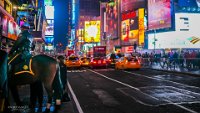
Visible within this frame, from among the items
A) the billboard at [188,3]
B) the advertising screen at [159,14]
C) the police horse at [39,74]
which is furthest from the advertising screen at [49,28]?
the police horse at [39,74]

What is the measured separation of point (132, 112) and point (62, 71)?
3.94 m

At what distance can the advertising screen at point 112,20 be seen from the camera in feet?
377

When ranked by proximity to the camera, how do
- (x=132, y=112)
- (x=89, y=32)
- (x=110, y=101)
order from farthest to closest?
1. (x=89, y=32)
2. (x=110, y=101)
3. (x=132, y=112)

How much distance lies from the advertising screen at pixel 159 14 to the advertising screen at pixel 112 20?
42765mm

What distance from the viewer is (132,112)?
9258mm

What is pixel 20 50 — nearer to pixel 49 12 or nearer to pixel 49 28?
pixel 49 28

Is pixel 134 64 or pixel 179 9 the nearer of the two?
pixel 134 64

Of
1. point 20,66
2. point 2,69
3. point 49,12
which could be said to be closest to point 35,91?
point 20,66

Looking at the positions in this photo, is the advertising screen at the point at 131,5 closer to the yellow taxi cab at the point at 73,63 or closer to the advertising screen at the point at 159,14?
the advertising screen at the point at 159,14

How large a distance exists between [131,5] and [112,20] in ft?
79.4

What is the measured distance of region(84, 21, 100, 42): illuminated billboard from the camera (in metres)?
113

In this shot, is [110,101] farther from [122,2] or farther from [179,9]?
[122,2]

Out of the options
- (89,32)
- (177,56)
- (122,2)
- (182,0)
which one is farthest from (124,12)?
(177,56)

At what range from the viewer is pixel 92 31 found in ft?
374
